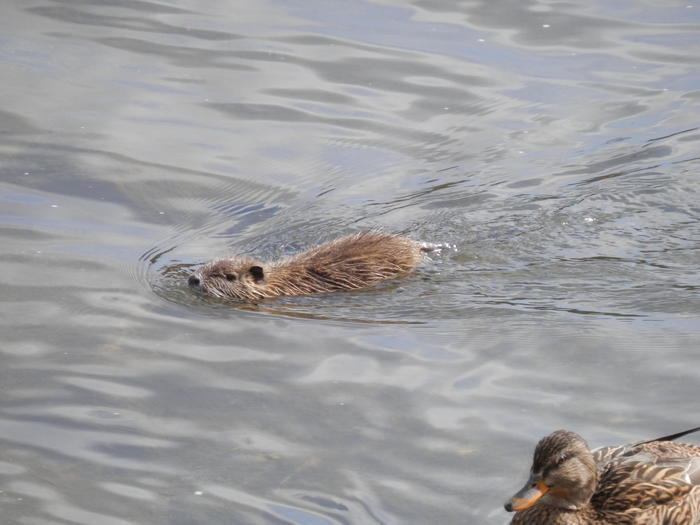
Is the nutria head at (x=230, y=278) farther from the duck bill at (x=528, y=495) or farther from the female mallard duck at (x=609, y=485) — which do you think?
the duck bill at (x=528, y=495)

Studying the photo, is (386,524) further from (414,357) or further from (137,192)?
(137,192)

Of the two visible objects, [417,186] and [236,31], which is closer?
[417,186]

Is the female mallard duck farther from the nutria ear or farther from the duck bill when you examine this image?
the nutria ear

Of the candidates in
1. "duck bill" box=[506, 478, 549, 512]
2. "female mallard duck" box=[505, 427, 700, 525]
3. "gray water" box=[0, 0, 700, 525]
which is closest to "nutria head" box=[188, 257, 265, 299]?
"gray water" box=[0, 0, 700, 525]

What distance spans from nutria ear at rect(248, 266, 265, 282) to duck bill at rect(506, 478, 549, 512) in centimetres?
400

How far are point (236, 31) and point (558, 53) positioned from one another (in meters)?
4.19

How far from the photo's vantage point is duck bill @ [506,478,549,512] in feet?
17.7

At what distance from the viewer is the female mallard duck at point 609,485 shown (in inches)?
215

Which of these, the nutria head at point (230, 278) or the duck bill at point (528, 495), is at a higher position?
the duck bill at point (528, 495)

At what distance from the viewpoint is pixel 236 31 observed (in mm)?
14602

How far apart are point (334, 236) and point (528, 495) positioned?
5.18 meters

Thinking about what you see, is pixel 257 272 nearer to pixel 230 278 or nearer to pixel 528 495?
pixel 230 278

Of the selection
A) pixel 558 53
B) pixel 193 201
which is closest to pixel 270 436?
pixel 193 201

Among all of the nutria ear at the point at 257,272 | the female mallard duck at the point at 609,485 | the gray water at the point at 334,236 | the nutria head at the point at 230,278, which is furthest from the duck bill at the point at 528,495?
the nutria ear at the point at 257,272
